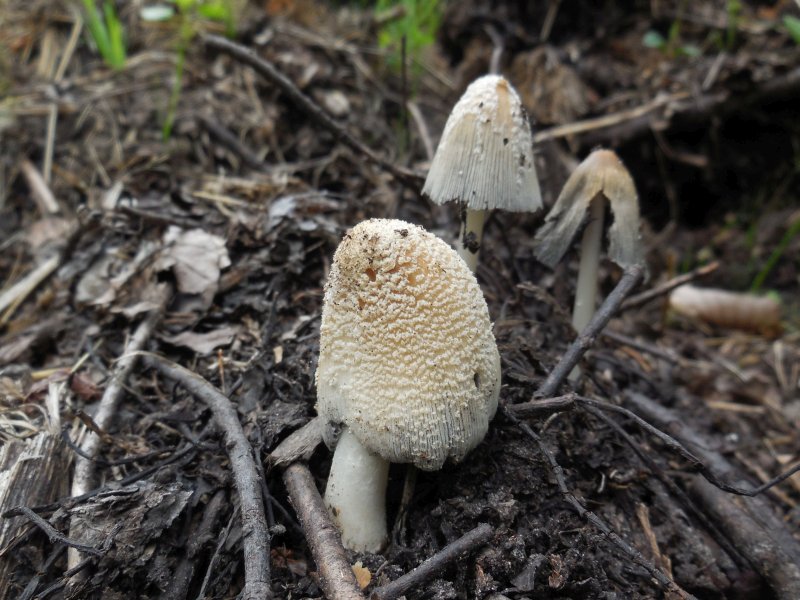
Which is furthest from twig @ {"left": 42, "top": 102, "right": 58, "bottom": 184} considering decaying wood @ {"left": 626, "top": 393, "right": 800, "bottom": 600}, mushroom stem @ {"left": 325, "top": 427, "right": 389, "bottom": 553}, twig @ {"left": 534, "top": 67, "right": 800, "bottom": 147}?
decaying wood @ {"left": 626, "top": 393, "right": 800, "bottom": 600}

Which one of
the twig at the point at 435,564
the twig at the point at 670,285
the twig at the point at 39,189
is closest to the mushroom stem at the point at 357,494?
the twig at the point at 435,564

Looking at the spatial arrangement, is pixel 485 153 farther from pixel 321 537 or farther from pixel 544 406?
pixel 321 537

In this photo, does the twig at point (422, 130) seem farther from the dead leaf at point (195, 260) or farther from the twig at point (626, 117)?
the dead leaf at point (195, 260)

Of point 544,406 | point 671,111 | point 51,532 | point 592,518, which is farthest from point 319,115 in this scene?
point 671,111

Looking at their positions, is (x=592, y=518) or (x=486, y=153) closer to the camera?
(x=592, y=518)

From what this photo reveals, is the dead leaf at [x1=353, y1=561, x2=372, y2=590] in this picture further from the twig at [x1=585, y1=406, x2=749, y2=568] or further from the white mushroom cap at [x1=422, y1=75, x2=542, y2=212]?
the white mushroom cap at [x1=422, y1=75, x2=542, y2=212]
